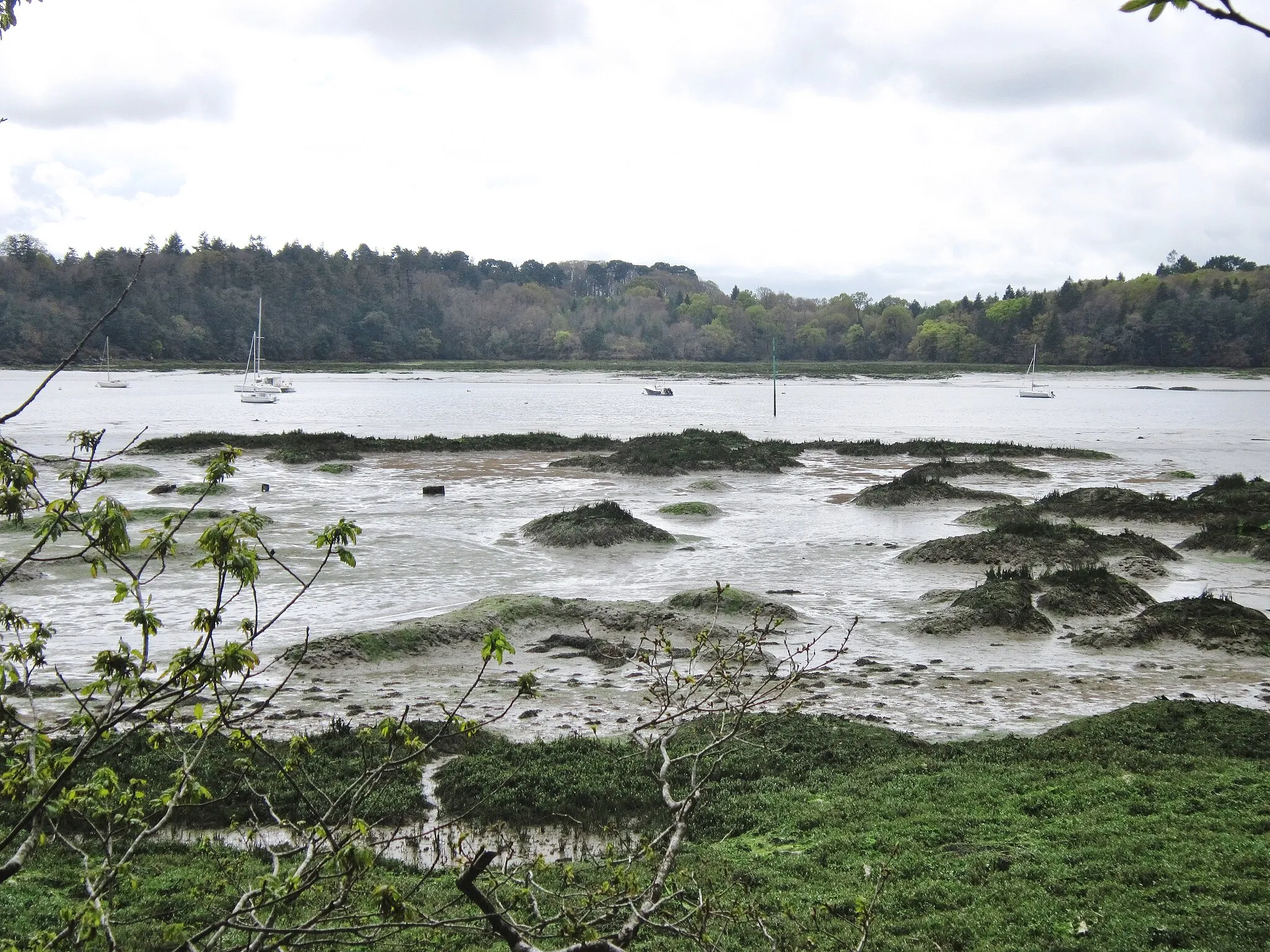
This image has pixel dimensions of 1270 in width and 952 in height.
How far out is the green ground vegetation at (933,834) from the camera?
7.04 m

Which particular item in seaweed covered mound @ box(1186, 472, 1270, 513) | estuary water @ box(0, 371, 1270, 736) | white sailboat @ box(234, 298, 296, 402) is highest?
white sailboat @ box(234, 298, 296, 402)

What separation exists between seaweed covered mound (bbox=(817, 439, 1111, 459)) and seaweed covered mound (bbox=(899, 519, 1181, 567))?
2462 centimetres

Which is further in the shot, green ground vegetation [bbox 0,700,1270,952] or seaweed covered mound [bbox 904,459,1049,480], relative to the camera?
seaweed covered mound [bbox 904,459,1049,480]

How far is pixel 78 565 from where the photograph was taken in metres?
21.8

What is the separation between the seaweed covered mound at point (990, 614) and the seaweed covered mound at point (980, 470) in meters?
22.2

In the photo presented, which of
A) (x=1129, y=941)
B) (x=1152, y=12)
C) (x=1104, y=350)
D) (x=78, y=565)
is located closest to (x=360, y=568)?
(x=78, y=565)

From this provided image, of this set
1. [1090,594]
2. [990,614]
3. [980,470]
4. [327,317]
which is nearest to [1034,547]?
[1090,594]

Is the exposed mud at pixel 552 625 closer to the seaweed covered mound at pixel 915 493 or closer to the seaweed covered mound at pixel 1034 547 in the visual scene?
the seaweed covered mound at pixel 1034 547

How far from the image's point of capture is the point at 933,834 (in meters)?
8.87

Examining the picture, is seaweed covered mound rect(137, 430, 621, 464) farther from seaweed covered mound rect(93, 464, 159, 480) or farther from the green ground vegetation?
the green ground vegetation

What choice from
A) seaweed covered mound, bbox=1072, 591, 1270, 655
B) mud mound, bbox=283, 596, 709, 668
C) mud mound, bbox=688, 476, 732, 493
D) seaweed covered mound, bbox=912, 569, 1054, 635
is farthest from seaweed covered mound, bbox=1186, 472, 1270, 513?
mud mound, bbox=283, 596, 709, 668

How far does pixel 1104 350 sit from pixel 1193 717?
6889 inches

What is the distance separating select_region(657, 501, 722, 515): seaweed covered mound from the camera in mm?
31672

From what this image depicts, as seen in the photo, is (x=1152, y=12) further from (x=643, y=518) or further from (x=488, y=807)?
(x=643, y=518)
